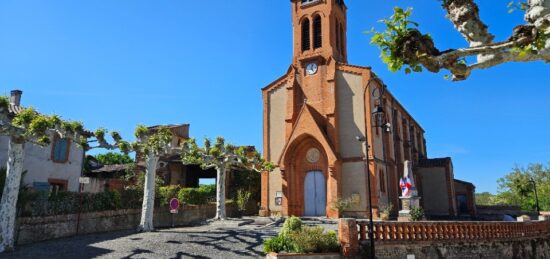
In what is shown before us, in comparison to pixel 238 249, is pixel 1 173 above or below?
above

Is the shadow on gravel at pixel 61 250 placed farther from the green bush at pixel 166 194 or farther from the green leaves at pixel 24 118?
the green bush at pixel 166 194

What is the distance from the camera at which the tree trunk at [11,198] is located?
43.2 ft

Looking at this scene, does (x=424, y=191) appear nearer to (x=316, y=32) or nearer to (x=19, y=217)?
(x=316, y=32)

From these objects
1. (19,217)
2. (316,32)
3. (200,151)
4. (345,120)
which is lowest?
(19,217)

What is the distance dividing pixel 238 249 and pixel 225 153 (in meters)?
10.5

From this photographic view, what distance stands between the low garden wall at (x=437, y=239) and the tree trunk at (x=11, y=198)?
38.5 ft

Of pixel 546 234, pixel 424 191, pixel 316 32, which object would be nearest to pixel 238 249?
pixel 546 234

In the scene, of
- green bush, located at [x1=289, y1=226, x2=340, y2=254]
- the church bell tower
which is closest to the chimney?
the church bell tower

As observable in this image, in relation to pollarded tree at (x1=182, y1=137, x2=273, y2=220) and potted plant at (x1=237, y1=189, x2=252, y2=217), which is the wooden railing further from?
potted plant at (x1=237, y1=189, x2=252, y2=217)

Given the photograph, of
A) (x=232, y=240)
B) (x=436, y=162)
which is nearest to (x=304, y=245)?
(x=232, y=240)

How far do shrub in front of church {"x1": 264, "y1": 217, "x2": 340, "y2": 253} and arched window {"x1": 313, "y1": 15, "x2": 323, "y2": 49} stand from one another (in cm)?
2110

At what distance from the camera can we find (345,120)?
28.4m

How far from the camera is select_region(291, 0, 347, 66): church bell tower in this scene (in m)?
30.8

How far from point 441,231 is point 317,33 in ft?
71.1
